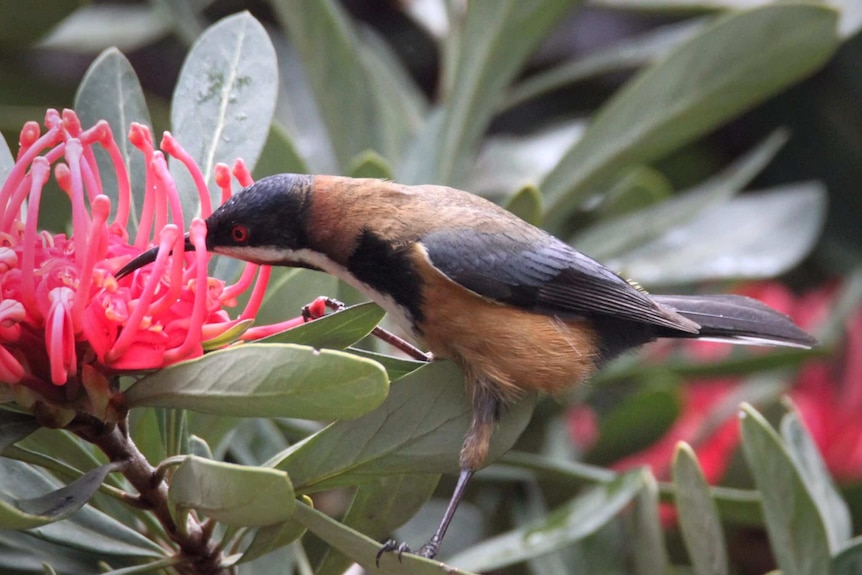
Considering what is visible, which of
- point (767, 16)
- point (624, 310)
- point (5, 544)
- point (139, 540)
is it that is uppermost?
point (767, 16)

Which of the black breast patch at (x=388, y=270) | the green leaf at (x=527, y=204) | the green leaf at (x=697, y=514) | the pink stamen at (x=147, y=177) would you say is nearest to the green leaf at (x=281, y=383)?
the pink stamen at (x=147, y=177)

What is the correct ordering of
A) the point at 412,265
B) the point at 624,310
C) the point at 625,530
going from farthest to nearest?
1. the point at 625,530
2. the point at 624,310
3. the point at 412,265

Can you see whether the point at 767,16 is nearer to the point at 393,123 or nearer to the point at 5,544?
the point at 393,123

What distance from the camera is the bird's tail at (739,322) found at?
214 centimetres

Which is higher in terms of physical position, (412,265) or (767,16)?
(767,16)

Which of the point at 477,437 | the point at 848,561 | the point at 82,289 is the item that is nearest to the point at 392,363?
the point at 477,437

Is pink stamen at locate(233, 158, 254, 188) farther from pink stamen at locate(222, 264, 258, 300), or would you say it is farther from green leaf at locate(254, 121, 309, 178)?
green leaf at locate(254, 121, 309, 178)

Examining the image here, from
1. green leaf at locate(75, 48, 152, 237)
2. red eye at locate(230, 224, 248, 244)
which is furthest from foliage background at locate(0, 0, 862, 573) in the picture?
green leaf at locate(75, 48, 152, 237)

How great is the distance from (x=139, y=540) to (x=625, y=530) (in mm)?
1452

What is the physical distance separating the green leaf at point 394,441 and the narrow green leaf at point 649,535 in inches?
26.2

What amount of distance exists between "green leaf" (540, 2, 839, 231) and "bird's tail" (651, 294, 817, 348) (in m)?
0.37

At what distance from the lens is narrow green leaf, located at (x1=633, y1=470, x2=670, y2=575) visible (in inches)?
75.7

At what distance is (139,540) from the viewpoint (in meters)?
1.47

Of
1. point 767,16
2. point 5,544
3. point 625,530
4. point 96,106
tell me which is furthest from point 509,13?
point 5,544
